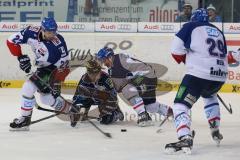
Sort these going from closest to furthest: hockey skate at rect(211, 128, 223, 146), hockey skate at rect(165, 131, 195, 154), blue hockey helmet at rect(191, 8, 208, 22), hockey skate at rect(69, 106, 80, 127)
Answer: hockey skate at rect(165, 131, 195, 154), blue hockey helmet at rect(191, 8, 208, 22), hockey skate at rect(211, 128, 223, 146), hockey skate at rect(69, 106, 80, 127)

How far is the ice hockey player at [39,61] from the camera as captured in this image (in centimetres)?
664

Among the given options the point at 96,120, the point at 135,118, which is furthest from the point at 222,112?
the point at 96,120

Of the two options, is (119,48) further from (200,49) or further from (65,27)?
(200,49)

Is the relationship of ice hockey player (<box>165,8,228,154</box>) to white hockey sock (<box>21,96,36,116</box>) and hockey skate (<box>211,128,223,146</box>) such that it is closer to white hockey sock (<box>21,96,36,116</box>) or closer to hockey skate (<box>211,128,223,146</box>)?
hockey skate (<box>211,128,223,146</box>)

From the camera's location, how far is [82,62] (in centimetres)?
1039

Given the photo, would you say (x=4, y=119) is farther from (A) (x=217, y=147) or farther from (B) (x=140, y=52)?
(B) (x=140, y=52)

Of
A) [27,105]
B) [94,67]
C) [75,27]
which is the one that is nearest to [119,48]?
[75,27]

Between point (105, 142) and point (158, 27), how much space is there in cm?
490

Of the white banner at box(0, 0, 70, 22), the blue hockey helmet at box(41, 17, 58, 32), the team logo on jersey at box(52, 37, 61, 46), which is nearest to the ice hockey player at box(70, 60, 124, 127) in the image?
the team logo on jersey at box(52, 37, 61, 46)

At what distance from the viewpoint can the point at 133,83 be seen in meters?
7.17

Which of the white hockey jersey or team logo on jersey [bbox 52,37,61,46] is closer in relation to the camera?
the white hockey jersey

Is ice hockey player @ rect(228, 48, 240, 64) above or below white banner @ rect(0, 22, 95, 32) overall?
above

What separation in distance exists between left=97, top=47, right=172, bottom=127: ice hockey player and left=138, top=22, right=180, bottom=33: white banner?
3.45m

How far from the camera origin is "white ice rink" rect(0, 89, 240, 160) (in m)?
5.43
